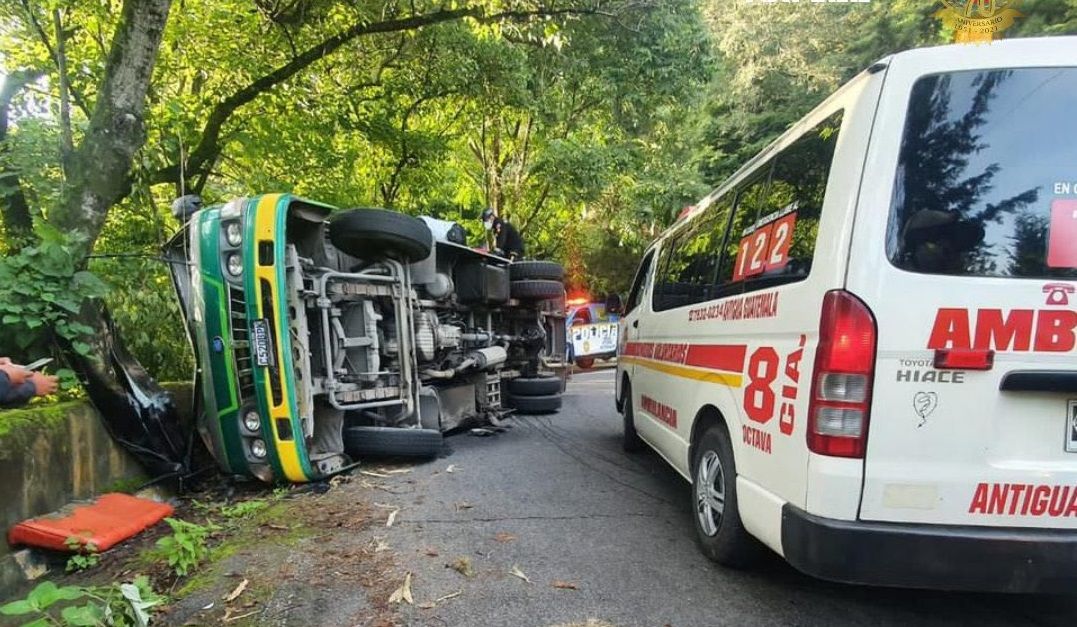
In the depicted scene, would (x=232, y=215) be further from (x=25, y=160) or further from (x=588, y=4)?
(x=588, y=4)

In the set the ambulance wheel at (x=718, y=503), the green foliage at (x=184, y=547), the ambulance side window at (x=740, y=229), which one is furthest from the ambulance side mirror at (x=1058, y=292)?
the green foliage at (x=184, y=547)

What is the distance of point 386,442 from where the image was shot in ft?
16.7

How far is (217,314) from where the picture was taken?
4.29 metres

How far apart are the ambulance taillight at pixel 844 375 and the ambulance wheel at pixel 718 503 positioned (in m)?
0.82

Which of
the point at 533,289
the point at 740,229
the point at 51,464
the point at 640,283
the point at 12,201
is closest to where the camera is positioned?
the point at 740,229

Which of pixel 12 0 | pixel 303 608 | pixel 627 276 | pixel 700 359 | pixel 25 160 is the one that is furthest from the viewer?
pixel 627 276

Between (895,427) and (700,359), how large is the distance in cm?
149

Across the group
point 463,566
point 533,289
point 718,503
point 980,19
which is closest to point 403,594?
point 463,566

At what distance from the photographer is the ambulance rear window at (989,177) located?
88.3 inches

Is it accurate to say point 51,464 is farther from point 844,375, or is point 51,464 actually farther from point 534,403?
point 534,403

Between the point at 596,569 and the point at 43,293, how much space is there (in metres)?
3.50

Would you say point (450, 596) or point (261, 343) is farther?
point (261, 343)

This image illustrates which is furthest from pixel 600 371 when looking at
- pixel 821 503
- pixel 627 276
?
pixel 821 503

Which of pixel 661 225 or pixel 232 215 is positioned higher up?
pixel 661 225
